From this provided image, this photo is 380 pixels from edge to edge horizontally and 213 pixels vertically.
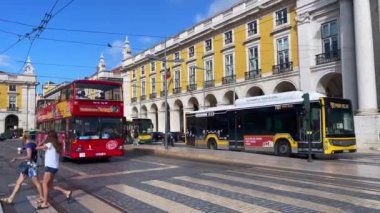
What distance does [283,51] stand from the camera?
39.5 m

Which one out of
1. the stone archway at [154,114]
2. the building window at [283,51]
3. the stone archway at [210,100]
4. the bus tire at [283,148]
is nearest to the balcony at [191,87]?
the stone archway at [210,100]

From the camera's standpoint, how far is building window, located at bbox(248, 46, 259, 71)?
141 ft

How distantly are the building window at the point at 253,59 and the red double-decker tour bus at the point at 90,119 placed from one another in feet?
80.6

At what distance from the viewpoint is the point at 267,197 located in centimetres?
959

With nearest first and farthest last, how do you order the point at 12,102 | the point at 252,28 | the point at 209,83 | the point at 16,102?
1. the point at 252,28
2. the point at 209,83
3. the point at 12,102
4. the point at 16,102

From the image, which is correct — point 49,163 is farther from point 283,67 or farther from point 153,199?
point 283,67

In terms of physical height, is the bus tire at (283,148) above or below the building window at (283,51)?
below

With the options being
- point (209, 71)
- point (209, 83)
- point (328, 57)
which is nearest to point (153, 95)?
point (209, 71)

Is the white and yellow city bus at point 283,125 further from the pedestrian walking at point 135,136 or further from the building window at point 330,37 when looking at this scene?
the pedestrian walking at point 135,136

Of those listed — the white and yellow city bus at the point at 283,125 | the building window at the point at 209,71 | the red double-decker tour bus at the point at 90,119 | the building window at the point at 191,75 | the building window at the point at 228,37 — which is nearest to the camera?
the red double-decker tour bus at the point at 90,119

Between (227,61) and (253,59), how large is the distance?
4.69 m

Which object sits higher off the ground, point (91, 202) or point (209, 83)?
point (209, 83)

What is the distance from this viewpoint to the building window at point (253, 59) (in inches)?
1694

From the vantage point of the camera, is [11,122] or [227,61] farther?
[11,122]
